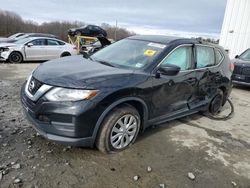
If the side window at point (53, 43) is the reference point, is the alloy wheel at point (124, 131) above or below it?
below

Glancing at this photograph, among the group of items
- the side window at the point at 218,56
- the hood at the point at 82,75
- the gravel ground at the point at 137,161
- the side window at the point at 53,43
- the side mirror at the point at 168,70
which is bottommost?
the gravel ground at the point at 137,161

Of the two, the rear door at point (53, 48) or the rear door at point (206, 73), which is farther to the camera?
the rear door at point (53, 48)

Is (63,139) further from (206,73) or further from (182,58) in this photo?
(206,73)

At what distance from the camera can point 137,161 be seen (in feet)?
10.4

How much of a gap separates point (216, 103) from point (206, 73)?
1.04m

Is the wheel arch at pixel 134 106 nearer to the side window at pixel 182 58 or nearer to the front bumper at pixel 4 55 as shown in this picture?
the side window at pixel 182 58

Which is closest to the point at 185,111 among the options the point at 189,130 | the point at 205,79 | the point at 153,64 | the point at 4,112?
the point at 189,130

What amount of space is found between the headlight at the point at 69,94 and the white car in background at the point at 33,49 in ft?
30.9

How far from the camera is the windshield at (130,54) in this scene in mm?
3576

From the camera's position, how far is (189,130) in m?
4.32

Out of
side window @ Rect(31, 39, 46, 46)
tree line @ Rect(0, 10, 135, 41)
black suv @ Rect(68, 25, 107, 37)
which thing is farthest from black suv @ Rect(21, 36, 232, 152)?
tree line @ Rect(0, 10, 135, 41)

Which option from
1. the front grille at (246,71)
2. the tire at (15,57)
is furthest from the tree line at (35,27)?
the front grille at (246,71)

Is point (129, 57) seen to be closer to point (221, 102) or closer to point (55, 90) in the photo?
point (55, 90)

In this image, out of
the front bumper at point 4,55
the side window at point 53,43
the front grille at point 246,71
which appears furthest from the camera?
the side window at point 53,43
